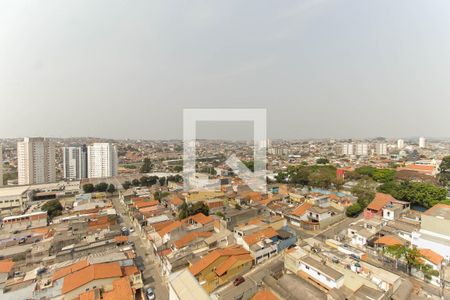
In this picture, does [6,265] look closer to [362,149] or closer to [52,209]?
[52,209]

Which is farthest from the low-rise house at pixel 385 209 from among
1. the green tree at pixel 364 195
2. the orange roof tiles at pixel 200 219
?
the orange roof tiles at pixel 200 219

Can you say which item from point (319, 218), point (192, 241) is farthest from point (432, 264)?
point (192, 241)

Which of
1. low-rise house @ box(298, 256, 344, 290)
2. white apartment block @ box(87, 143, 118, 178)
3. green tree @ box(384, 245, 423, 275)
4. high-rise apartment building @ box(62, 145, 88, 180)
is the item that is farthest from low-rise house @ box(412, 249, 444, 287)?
high-rise apartment building @ box(62, 145, 88, 180)

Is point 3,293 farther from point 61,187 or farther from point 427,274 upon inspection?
point 61,187

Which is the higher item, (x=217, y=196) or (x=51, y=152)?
(x=51, y=152)

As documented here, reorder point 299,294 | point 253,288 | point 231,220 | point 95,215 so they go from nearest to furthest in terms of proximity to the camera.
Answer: point 299,294 < point 253,288 < point 231,220 < point 95,215

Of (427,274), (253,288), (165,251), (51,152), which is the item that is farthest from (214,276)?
(51,152)

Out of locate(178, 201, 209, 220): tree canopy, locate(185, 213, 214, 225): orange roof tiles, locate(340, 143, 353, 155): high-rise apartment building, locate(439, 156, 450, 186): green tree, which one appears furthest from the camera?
locate(340, 143, 353, 155): high-rise apartment building

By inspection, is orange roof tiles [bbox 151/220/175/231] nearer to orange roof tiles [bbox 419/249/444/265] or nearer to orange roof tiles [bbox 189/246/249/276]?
orange roof tiles [bbox 189/246/249/276]
